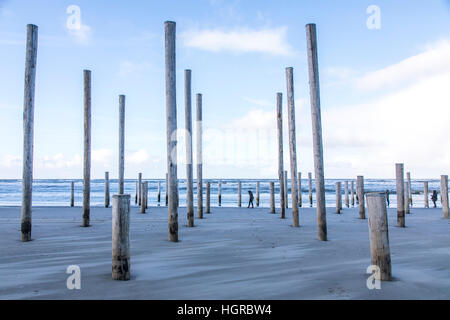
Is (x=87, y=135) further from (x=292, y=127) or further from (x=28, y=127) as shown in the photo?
(x=292, y=127)

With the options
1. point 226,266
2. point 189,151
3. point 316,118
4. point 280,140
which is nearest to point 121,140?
point 189,151

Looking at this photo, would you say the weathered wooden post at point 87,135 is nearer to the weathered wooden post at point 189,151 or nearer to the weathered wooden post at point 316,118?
the weathered wooden post at point 189,151

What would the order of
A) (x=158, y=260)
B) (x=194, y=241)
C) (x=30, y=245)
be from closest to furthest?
(x=158, y=260) → (x=30, y=245) → (x=194, y=241)

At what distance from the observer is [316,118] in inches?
281

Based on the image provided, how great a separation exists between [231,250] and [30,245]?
384 centimetres

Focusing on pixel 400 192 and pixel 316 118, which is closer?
pixel 316 118

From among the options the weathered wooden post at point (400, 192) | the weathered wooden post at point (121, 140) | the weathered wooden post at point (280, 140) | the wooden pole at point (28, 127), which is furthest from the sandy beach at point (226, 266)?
the weathered wooden post at point (121, 140)

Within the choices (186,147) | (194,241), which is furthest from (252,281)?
(186,147)

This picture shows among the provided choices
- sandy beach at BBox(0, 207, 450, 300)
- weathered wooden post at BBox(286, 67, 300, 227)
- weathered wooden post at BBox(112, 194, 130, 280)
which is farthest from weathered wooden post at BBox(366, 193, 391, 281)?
weathered wooden post at BBox(286, 67, 300, 227)

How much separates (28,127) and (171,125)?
300 cm

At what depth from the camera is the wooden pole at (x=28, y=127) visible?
723cm
